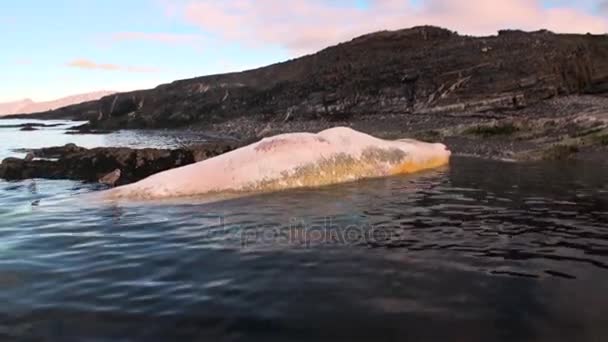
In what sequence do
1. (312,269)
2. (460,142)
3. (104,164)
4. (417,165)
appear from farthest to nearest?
1. (460,142)
2. (104,164)
3. (417,165)
4. (312,269)

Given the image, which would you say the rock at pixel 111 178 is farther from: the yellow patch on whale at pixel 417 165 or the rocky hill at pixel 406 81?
the rocky hill at pixel 406 81

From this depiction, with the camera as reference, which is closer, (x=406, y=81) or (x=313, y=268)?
(x=313, y=268)

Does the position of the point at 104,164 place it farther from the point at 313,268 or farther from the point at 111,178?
the point at 313,268

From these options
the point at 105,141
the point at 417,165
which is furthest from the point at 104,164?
the point at 105,141

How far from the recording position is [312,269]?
577 centimetres

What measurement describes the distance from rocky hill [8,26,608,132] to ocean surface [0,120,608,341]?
68.6ft

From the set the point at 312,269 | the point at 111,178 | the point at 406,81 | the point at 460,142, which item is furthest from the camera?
the point at 406,81

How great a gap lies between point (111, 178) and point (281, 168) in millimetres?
5799

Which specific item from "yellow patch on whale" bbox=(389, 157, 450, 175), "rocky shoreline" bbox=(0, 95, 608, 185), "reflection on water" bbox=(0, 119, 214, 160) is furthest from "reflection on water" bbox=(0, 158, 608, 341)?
"reflection on water" bbox=(0, 119, 214, 160)

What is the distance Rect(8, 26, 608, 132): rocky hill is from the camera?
96.0 ft

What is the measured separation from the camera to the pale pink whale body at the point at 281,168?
10.8 metres

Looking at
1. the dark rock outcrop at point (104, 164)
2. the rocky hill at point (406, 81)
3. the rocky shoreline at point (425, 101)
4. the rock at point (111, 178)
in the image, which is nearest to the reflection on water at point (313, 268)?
the rock at point (111, 178)

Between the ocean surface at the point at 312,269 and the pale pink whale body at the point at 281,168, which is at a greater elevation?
the pale pink whale body at the point at 281,168

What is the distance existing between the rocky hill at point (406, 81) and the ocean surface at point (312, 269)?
20899mm
